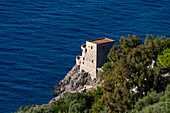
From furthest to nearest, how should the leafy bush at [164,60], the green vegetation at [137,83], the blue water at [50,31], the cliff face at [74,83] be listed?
the blue water at [50,31] < the cliff face at [74,83] < the leafy bush at [164,60] < the green vegetation at [137,83]

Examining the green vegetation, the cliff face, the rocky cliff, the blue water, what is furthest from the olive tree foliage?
the blue water

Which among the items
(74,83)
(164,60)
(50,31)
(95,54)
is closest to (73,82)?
(74,83)

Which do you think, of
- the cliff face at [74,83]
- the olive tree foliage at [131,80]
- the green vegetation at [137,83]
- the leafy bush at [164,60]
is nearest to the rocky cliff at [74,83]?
the cliff face at [74,83]

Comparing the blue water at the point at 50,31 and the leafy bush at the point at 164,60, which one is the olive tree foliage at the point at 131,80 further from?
the blue water at the point at 50,31

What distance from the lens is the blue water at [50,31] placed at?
127m

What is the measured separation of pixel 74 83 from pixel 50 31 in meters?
49.8

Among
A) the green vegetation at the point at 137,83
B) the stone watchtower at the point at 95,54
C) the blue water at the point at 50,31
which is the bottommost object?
the green vegetation at the point at 137,83

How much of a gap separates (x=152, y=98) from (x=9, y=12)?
A: 134946 millimetres

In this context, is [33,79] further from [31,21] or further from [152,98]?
[152,98]

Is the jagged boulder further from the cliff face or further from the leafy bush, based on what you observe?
the leafy bush

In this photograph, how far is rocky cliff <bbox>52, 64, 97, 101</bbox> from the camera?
113625mm

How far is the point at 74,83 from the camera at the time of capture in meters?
119

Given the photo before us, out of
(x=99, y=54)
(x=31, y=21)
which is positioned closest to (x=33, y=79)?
(x=99, y=54)

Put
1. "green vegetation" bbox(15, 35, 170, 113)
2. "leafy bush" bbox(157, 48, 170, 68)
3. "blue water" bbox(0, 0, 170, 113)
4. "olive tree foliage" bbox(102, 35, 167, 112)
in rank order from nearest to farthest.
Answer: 1. "green vegetation" bbox(15, 35, 170, 113)
2. "olive tree foliage" bbox(102, 35, 167, 112)
3. "leafy bush" bbox(157, 48, 170, 68)
4. "blue water" bbox(0, 0, 170, 113)
